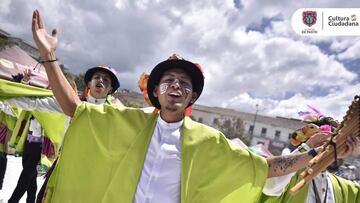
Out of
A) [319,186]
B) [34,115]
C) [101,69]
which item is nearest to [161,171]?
[319,186]

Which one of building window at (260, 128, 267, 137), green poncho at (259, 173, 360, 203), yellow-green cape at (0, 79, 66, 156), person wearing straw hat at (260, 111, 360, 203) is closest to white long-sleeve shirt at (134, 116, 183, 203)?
person wearing straw hat at (260, 111, 360, 203)

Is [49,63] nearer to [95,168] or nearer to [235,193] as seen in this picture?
[95,168]

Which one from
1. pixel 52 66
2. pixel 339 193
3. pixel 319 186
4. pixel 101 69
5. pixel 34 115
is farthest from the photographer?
pixel 34 115

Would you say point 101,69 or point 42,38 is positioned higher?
point 101,69

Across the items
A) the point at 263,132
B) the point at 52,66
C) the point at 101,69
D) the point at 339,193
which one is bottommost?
the point at 339,193

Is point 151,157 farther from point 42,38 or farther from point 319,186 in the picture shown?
point 319,186

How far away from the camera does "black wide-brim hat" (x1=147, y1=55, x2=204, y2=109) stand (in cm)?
217

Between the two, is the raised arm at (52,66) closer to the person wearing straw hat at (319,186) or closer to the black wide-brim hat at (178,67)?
the black wide-brim hat at (178,67)

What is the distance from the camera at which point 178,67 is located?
2182 millimetres

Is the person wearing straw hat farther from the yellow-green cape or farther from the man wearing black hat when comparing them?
the yellow-green cape

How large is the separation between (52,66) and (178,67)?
766 millimetres

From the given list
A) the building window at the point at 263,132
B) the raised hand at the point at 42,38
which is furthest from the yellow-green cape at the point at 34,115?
the building window at the point at 263,132

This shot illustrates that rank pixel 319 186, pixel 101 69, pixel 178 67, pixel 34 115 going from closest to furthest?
1. pixel 178 67
2. pixel 319 186
3. pixel 101 69
4. pixel 34 115

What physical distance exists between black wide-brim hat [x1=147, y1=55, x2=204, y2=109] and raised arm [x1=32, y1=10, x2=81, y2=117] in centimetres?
52
